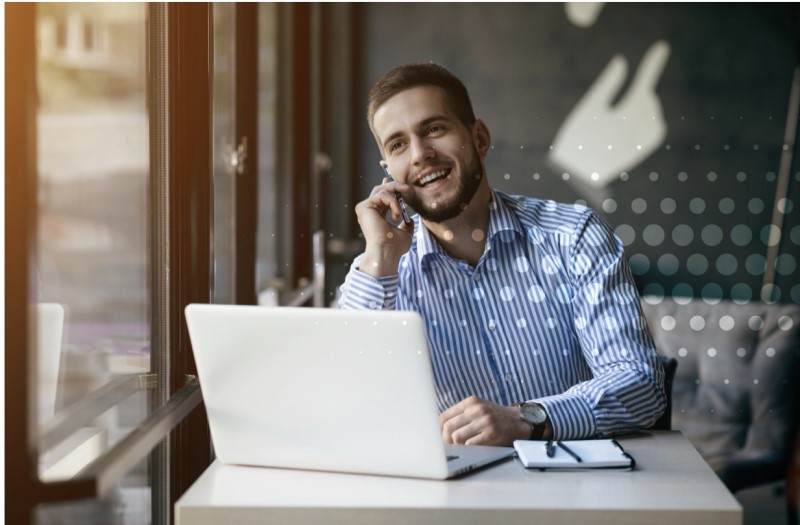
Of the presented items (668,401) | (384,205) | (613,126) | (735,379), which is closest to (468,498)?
(668,401)

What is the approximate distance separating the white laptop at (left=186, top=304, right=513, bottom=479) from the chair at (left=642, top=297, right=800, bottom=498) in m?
1.95

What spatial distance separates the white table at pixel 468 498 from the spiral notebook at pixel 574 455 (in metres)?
0.01

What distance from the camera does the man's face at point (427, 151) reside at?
2.02m

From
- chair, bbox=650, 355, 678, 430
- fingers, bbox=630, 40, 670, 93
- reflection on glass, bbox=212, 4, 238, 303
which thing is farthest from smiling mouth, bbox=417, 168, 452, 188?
fingers, bbox=630, 40, 670, 93

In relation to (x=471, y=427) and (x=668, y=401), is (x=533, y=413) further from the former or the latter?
(x=668, y=401)

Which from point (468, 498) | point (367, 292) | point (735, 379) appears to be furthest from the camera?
point (735, 379)

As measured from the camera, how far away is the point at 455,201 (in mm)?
2066

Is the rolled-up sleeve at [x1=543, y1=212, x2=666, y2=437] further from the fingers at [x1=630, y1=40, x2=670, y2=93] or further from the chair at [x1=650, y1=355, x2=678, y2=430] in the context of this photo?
the fingers at [x1=630, y1=40, x2=670, y2=93]

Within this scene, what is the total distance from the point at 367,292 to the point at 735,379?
1.88 meters

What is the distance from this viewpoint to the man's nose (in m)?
2.03

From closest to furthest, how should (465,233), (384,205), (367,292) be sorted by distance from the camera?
1. (367,292)
2. (384,205)
3. (465,233)

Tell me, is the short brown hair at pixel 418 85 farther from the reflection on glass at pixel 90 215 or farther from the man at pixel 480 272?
the reflection on glass at pixel 90 215

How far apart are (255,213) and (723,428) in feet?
→ 5.78

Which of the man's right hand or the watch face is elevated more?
the man's right hand
